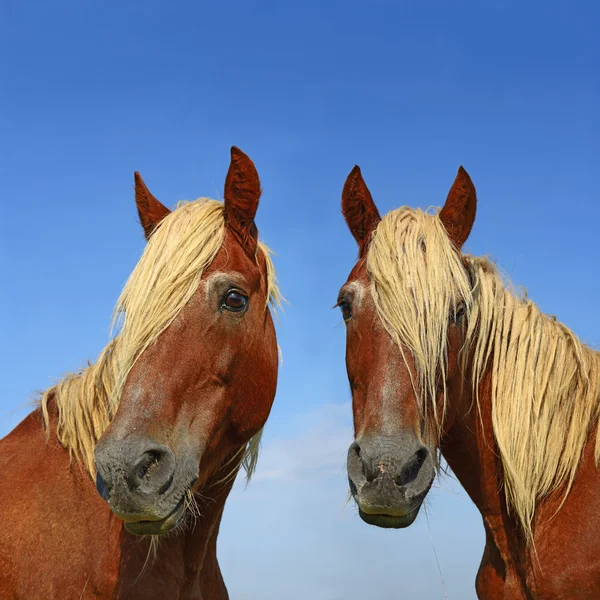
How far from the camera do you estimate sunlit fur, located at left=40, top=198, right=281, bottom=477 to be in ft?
15.4

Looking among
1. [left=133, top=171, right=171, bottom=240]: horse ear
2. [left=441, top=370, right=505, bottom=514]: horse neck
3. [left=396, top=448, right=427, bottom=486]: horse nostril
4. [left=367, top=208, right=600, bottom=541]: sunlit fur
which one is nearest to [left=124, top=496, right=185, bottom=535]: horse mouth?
[left=396, top=448, right=427, bottom=486]: horse nostril

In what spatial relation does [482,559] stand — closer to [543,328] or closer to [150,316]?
[543,328]

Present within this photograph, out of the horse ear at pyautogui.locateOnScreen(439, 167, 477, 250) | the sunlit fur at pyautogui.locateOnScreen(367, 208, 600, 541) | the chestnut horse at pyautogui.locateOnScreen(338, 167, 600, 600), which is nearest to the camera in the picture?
the chestnut horse at pyautogui.locateOnScreen(338, 167, 600, 600)

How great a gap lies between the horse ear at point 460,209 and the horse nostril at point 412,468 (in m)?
1.81

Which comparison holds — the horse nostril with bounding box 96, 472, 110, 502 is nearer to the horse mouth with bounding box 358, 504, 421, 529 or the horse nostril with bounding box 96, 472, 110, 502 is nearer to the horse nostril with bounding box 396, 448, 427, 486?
the horse mouth with bounding box 358, 504, 421, 529

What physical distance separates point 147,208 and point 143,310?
1323mm

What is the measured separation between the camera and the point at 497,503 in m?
5.05

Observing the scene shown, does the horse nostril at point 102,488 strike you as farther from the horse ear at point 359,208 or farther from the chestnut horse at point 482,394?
the horse ear at point 359,208

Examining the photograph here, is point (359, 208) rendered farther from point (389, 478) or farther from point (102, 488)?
point (102, 488)

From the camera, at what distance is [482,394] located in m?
5.18

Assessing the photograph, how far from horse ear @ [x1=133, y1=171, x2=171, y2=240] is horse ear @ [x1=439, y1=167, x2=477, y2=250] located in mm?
2274

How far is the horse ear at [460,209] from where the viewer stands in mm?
5391

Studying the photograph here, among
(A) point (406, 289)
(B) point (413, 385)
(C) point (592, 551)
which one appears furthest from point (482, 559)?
(A) point (406, 289)

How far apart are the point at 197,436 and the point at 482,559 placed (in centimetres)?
255
